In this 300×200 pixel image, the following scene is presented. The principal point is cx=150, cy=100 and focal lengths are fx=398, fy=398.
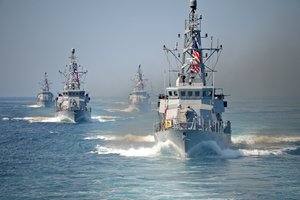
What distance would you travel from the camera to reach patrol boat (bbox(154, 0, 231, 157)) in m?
43.5

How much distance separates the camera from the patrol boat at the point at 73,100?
10838 cm

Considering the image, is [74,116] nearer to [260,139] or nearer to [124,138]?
[124,138]

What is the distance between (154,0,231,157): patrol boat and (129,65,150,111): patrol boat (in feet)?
391

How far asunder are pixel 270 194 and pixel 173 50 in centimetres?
2577

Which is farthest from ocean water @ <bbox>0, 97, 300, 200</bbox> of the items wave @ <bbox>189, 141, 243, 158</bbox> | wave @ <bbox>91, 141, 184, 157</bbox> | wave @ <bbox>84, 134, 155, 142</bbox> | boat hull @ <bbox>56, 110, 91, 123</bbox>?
boat hull @ <bbox>56, 110, 91, 123</bbox>

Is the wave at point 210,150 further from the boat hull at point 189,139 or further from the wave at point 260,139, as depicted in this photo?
the wave at point 260,139

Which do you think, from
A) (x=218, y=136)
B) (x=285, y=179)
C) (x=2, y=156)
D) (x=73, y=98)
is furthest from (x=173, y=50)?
(x=73, y=98)

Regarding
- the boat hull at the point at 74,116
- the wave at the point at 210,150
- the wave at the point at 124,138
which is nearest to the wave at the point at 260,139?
the wave at the point at 124,138

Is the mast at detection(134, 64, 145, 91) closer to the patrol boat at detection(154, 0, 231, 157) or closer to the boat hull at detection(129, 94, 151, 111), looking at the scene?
the boat hull at detection(129, 94, 151, 111)

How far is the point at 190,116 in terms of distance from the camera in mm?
46719

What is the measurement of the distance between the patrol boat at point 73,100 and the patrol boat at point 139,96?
188 feet

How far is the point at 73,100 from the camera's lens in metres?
112

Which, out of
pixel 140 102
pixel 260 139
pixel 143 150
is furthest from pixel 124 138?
pixel 140 102

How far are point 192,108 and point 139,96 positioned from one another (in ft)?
420
